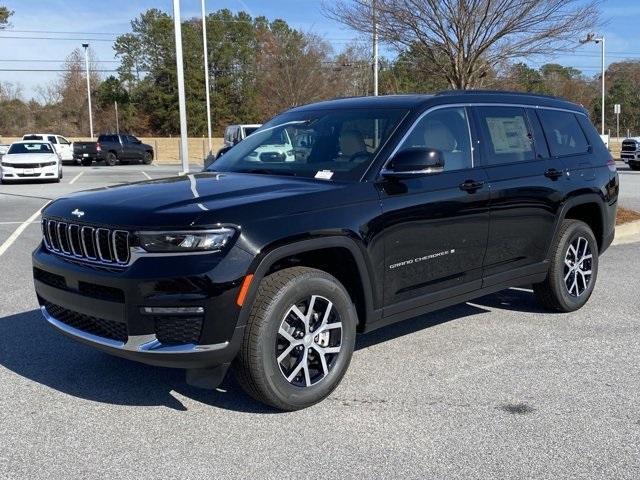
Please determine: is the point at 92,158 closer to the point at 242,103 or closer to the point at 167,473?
the point at 242,103

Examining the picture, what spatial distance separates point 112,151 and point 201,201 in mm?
37634

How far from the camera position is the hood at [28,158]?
22.1 m

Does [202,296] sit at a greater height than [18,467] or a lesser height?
greater

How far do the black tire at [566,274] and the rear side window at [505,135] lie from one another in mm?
815

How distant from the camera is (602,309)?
639cm

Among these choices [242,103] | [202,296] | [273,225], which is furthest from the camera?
[242,103]

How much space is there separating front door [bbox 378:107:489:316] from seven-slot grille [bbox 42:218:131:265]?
5.31 feet

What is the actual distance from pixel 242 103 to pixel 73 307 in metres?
60.8

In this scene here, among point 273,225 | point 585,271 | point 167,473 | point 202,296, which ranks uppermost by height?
point 273,225

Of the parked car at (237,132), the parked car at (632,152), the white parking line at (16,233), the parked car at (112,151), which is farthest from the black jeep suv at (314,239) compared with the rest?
the parked car at (112,151)

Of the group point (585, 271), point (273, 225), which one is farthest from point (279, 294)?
point (585, 271)

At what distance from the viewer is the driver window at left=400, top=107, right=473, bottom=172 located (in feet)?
15.9

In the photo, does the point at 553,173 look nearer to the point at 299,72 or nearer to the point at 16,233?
the point at 16,233

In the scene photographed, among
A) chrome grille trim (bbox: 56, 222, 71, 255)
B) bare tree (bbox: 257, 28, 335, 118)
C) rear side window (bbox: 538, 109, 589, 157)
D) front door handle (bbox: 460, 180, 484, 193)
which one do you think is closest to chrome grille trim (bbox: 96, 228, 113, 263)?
chrome grille trim (bbox: 56, 222, 71, 255)
